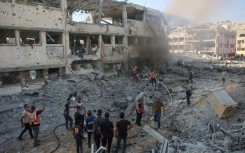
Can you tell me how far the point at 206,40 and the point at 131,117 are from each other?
45.8 meters

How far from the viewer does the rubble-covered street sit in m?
8.39

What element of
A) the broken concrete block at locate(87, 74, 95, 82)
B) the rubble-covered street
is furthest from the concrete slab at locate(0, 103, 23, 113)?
the broken concrete block at locate(87, 74, 95, 82)

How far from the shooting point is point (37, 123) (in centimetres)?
844

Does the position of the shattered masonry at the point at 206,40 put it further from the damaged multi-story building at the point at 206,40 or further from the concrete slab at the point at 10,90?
the concrete slab at the point at 10,90

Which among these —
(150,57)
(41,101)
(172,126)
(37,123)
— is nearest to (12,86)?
(41,101)

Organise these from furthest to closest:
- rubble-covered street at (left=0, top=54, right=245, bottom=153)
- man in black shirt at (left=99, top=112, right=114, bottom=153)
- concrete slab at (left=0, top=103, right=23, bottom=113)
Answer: concrete slab at (left=0, top=103, right=23, bottom=113)
rubble-covered street at (left=0, top=54, right=245, bottom=153)
man in black shirt at (left=99, top=112, right=114, bottom=153)

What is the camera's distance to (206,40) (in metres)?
53.4

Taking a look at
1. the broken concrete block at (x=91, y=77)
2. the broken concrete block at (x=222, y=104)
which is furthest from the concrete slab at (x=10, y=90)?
the broken concrete block at (x=222, y=104)

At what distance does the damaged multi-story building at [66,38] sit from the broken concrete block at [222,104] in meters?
12.2

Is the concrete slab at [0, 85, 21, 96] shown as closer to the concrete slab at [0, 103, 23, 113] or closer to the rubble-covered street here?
the rubble-covered street

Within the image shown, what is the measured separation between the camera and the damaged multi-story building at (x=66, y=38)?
51.3 ft

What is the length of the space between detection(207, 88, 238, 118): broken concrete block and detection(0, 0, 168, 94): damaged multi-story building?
12.2 meters

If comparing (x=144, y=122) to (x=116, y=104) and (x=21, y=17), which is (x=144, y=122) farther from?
(x=21, y=17)

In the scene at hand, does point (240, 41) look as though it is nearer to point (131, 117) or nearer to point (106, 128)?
point (131, 117)
